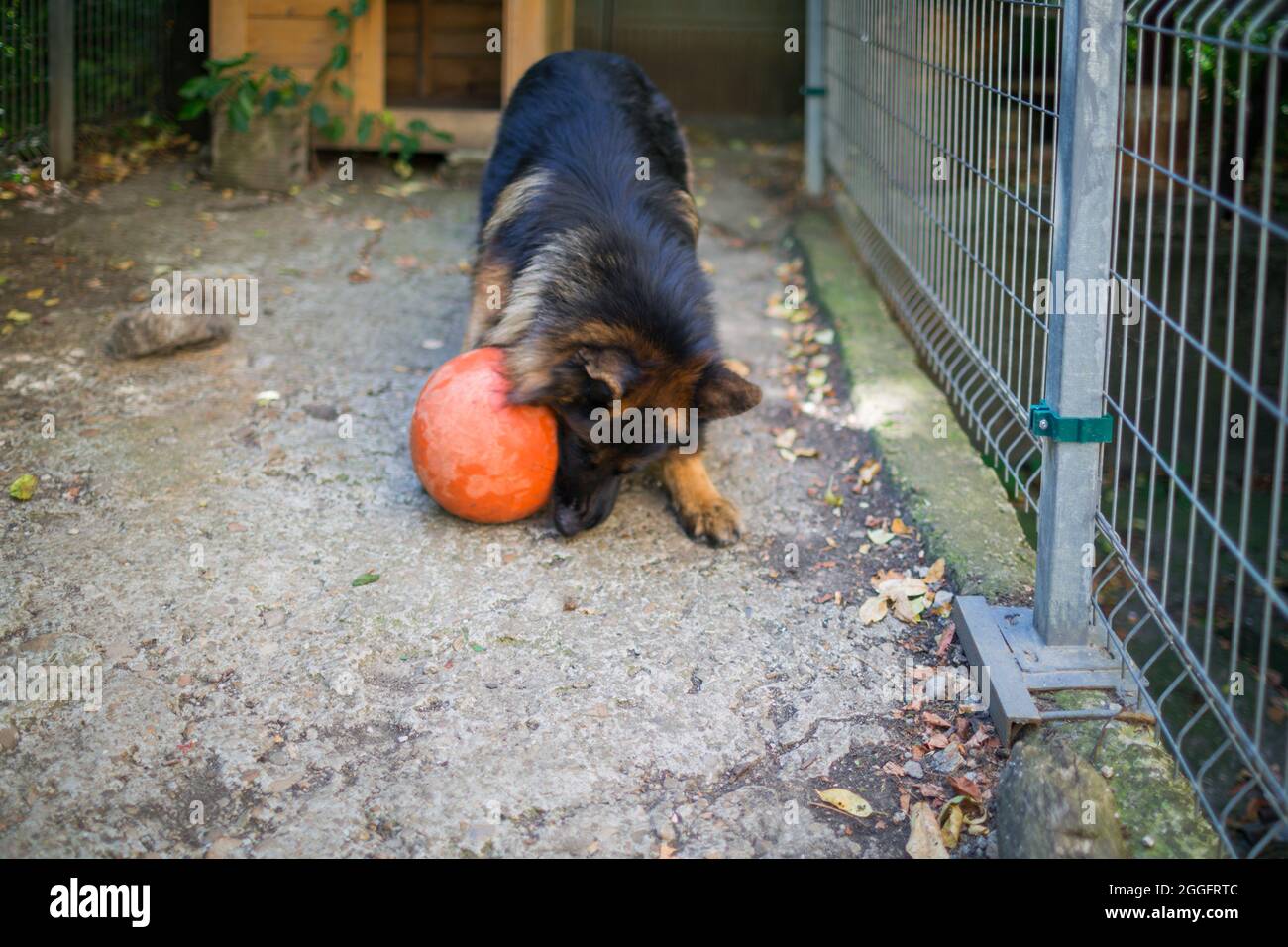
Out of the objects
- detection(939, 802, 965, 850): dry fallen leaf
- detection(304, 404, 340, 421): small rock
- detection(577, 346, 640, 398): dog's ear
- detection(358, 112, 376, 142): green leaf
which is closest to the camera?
detection(939, 802, 965, 850): dry fallen leaf

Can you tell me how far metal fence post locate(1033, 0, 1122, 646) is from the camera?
2.83 m

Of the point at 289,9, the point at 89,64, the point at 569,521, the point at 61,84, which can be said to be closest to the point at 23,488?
the point at 569,521

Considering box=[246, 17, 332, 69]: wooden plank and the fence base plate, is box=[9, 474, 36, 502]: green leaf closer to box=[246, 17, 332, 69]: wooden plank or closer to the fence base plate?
the fence base plate

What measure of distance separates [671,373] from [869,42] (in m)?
3.30

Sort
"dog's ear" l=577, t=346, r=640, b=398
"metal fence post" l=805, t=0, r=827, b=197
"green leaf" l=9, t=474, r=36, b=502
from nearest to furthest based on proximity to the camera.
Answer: "dog's ear" l=577, t=346, r=640, b=398
"green leaf" l=9, t=474, r=36, b=502
"metal fence post" l=805, t=0, r=827, b=197

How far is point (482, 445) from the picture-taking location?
3805 millimetres

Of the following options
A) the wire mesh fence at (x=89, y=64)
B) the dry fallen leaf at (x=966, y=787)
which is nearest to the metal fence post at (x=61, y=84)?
the wire mesh fence at (x=89, y=64)

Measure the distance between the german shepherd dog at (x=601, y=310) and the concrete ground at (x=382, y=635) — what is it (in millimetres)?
241

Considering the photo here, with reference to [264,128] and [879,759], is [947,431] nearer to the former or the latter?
[879,759]

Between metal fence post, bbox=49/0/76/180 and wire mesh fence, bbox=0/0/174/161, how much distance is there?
40 mm

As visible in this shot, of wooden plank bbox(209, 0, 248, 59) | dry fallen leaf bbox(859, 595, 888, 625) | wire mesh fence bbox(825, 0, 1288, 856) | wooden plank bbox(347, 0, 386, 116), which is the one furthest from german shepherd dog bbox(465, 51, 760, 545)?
wooden plank bbox(209, 0, 248, 59)

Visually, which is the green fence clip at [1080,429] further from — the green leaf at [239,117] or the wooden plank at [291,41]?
the wooden plank at [291,41]

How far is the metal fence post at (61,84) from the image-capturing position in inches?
278
